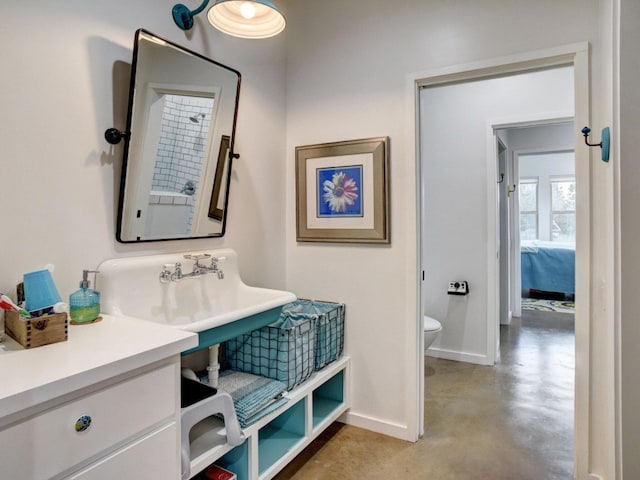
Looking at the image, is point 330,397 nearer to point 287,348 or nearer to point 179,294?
point 287,348

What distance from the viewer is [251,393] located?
5.50 feet

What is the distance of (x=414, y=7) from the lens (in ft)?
6.86

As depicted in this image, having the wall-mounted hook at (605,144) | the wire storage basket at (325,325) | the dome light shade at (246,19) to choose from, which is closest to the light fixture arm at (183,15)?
the dome light shade at (246,19)

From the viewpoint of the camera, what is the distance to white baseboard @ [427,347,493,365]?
10.7ft

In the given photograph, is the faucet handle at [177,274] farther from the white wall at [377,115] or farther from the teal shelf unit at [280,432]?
the white wall at [377,115]

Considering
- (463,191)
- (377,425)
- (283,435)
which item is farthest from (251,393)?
(463,191)

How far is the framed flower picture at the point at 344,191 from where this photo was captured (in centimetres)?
218

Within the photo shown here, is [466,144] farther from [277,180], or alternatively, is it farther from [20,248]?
[20,248]

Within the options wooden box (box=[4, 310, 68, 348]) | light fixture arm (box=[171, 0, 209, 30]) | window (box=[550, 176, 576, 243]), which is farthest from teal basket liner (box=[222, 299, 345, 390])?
window (box=[550, 176, 576, 243])

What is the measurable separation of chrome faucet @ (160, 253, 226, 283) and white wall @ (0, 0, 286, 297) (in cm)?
10

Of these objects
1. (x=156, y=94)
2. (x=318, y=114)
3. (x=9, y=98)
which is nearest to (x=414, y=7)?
(x=318, y=114)

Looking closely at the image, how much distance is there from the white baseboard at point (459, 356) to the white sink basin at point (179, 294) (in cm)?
215

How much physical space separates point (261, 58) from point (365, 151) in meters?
0.82

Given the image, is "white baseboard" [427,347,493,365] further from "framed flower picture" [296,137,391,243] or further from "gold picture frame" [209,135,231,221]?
"gold picture frame" [209,135,231,221]
